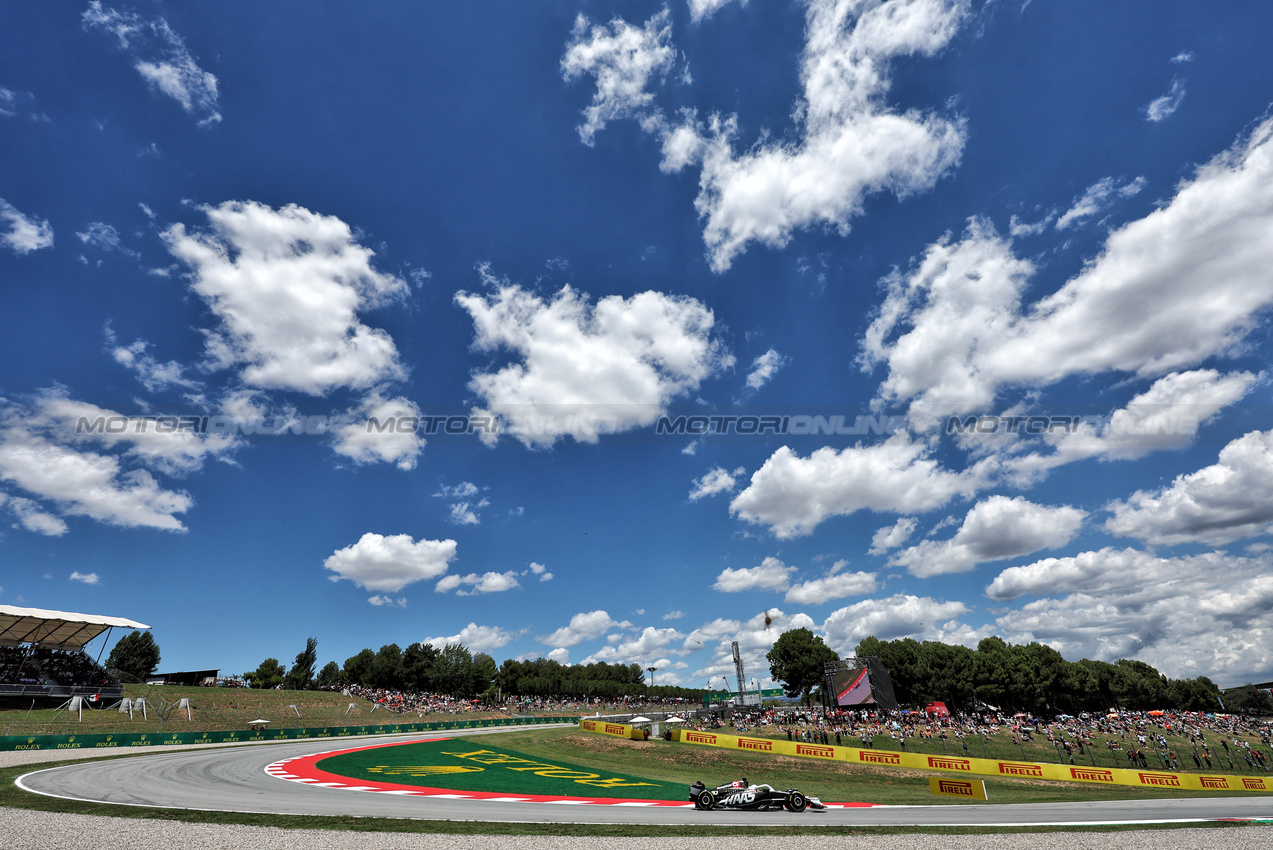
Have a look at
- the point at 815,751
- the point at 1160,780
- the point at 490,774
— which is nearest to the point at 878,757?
the point at 815,751

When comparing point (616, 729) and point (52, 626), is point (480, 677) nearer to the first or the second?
point (52, 626)

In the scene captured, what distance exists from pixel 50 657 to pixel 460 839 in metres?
78.5

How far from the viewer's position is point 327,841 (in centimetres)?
1421

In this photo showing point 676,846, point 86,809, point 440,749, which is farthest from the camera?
point 440,749

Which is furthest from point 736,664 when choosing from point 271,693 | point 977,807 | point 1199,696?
point 1199,696

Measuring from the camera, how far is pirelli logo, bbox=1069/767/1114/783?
32.2 m

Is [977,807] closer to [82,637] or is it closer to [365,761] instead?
[365,761]

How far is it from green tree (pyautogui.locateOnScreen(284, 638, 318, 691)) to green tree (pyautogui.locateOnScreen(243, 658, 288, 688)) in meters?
9.17

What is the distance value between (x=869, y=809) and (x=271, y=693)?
78.6 meters

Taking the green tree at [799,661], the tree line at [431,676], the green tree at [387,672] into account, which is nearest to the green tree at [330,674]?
the tree line at [431,676]

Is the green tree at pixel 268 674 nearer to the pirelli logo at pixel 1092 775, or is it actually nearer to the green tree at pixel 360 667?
the green tree at pixel 360 667

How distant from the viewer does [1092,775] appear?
32406mm

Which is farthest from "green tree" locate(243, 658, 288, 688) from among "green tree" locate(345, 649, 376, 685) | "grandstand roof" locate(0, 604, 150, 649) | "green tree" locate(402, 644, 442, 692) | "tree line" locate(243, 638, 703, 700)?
"grandstand roof" locate(0, 604, 150, 649)

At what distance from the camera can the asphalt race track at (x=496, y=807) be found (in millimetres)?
19734
